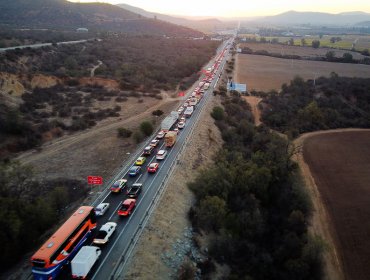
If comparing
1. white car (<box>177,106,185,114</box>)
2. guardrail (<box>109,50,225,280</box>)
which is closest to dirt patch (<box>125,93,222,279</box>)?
guardrail (<box>109,50,225,280</box>)

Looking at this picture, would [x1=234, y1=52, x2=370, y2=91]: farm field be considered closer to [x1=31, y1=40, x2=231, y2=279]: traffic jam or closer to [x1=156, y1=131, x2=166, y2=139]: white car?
[x1=156, y1=131, x2=166, y2=139]: white car

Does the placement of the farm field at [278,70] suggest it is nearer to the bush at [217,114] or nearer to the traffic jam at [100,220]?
the bush at [217,114]

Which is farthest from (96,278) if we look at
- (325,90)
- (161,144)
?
(325,90)

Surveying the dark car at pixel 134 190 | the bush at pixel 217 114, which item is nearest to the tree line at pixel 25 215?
the dark car at pixel 134 190

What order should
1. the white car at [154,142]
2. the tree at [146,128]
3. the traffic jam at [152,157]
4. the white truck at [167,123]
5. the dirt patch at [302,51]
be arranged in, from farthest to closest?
the dirt patch at [302,51] < the white truck at [167,123] < the tree at [146,128] < the white car at [154,142] < the traffic jam at [152,157]

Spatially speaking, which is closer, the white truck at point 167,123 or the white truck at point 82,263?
the white truck at point 82,263

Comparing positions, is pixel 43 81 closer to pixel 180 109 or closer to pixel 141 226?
pixel 180 109

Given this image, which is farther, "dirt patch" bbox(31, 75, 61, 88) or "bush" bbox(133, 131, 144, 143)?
"dirt patch" bbox(31, 75, 61, 88)
